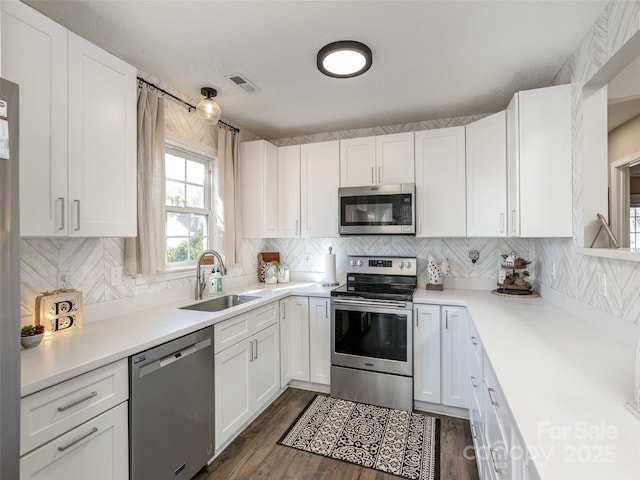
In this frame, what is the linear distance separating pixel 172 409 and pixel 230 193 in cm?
187

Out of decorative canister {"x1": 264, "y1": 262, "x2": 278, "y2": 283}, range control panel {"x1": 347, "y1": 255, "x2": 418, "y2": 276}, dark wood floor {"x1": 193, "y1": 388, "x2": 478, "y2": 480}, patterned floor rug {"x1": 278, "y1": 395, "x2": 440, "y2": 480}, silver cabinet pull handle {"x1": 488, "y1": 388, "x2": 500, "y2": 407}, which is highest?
range control panel {"x1": 347, "y1": 255, "x2": 418, "y2": 276}

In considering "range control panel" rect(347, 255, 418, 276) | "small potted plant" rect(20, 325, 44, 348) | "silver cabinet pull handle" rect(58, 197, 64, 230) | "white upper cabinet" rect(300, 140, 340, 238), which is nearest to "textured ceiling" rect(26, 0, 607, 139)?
"white upper cabinet" rect(300, 140, 340, 238)

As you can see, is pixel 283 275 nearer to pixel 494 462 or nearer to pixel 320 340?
pixel 320 340

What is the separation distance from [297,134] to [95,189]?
2.33 m

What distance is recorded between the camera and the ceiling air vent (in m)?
2.23

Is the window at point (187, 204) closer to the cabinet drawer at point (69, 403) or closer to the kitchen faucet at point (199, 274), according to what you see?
the kitchen faucet at point (199, 274)

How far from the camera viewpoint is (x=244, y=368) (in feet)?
7.41

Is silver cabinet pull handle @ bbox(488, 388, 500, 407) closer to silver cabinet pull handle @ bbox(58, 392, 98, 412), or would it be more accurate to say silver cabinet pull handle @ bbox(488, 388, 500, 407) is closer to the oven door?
the oven door

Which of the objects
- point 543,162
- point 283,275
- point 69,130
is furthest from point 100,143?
point 543,162

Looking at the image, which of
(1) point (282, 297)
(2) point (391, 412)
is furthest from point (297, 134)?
(2) point (391, 412)

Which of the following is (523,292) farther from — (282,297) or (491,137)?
(282,297)

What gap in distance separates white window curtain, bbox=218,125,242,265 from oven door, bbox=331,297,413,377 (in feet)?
3.44

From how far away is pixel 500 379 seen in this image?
111 centimetres

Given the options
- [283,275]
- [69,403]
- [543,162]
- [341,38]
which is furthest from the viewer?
[283,275]
